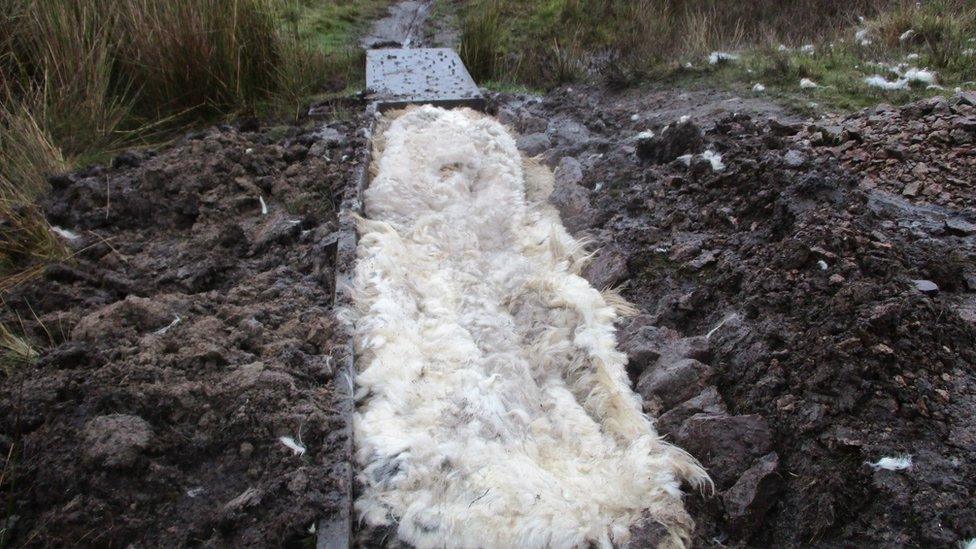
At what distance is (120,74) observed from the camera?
527 centimetres

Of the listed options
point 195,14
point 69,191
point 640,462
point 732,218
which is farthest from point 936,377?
point 195,14

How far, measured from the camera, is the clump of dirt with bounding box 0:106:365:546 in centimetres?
206

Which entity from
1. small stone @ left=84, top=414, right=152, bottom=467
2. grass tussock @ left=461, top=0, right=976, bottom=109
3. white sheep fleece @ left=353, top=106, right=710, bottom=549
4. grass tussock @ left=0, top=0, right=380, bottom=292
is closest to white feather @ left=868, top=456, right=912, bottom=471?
white sheep fleece @ left=353, top=106, right=710, bottom=549

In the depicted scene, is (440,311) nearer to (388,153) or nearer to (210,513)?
(210,513)

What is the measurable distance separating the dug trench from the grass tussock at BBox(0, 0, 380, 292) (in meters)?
0.55

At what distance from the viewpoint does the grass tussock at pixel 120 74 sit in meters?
4.40

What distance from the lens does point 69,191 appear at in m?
3.96

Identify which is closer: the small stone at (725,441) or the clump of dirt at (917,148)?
the small stone at (725,441)

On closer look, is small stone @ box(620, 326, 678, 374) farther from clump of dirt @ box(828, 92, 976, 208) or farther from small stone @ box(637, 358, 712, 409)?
clump of dirt @ box(828, 92, 976, 208)

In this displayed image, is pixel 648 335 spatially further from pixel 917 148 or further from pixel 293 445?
pixel 917 148

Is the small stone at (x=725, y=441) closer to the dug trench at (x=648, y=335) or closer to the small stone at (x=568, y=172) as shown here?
the dug trench at (x=648, y=335)

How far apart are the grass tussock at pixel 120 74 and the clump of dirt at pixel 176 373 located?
0.62 metres

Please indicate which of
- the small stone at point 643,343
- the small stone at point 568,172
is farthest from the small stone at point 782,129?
the small stone at point 643,343

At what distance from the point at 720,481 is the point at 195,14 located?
5.06 meters
